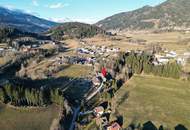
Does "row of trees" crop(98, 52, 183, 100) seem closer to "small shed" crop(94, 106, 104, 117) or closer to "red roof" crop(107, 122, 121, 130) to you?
"small shed" crop(94, 106, 104, 117)

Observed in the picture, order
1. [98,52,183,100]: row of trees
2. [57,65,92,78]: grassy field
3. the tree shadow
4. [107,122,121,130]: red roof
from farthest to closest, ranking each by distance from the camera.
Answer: [57,65,92,78]: grassy field → [98,52,183,100]: row of trees → the tree shadow → [107,122,121,130]: red roof

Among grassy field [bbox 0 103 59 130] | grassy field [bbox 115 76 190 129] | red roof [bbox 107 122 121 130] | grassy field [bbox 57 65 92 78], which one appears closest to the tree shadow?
grassy field [bbox 115 76 190 129]

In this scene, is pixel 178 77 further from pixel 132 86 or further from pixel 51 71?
pixel 51 71

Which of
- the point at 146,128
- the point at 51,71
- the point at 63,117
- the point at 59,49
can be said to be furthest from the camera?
the point at 59,49

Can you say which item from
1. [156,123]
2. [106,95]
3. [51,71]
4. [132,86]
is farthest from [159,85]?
[51,71]

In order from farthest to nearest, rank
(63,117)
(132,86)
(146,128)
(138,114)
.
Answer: (132,86)
(138,114)
(63,117)
(146,128)
